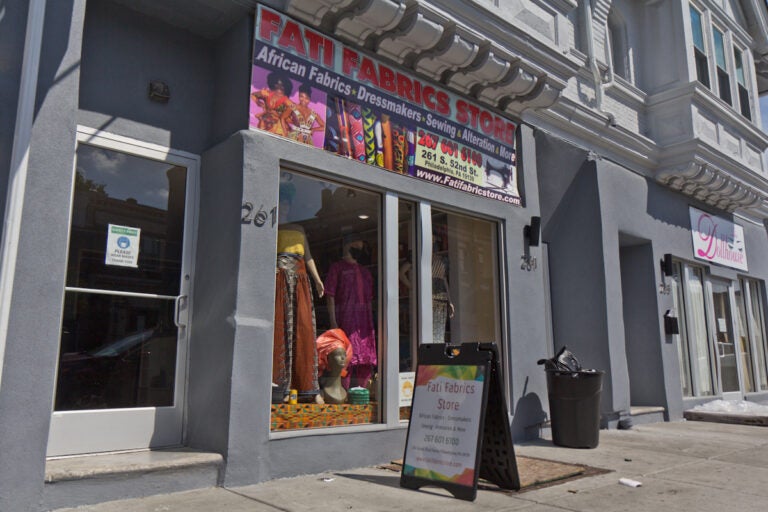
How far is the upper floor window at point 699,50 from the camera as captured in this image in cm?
1142

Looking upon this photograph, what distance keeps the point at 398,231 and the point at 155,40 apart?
2.86 meters

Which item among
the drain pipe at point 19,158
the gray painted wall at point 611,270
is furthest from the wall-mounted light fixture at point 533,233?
the drain pipe at point 19,158

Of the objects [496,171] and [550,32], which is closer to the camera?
[496,171]

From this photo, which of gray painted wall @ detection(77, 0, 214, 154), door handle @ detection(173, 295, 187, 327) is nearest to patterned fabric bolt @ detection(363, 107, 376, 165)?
gray painted wall @ detection(77, 0, 214, 154)

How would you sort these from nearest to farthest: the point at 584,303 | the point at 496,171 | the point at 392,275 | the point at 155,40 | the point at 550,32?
the point at 155,40 < the point at 392,275 < the point at 496,171 < the point at 550,32 < the point at 584,303

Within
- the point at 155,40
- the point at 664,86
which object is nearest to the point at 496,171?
the point at 155,40

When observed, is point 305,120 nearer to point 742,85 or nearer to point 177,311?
point 177,311

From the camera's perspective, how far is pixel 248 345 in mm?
4855

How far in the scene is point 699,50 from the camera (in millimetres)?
11508

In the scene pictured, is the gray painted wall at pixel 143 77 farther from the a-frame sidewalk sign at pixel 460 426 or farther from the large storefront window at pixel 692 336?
the large storefront window at pixel 692 336

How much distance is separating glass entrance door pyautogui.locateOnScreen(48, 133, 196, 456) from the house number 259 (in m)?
0.66

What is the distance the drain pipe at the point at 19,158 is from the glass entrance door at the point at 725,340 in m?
11.1

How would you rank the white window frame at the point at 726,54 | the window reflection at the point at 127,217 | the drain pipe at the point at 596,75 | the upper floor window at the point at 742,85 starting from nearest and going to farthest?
→ the window reflection at the point at 127,217 → the drain pipe at the point at 596,75 → the white window frame at the point at 726,54 → the upper floor window at the point at 742,85

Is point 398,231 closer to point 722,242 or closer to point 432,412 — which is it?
point 432,412
